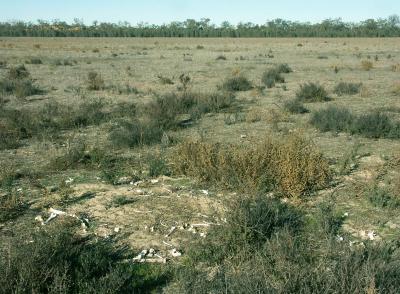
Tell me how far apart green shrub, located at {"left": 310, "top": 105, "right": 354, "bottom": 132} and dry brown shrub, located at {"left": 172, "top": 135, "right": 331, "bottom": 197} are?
3.97 m

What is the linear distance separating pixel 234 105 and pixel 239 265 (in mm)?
11843

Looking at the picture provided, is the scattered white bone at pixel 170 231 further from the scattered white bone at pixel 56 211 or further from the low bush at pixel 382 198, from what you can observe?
the low bush at pixel 382 198

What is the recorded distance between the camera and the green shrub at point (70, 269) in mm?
4562

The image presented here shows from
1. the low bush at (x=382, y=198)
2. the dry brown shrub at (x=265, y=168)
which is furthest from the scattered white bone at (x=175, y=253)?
the low bush at (x=382, y=198)

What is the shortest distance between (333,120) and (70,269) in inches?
353

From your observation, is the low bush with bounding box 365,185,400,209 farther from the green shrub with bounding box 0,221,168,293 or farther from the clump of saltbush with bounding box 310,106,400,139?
the clump of saltbush with bounding box 310,106,400,139

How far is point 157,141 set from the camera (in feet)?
37.2

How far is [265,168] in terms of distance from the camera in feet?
25.8

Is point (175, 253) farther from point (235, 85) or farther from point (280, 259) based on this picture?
point (235, 85)

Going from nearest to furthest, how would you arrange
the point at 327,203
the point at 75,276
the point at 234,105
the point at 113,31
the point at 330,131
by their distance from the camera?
the point at 75,276 < the point at 327,203 < the point at 330,131 < the point at 234,105 < the point at 113,31

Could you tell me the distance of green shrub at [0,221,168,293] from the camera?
4.56 m

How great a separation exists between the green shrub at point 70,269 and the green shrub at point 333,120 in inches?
311

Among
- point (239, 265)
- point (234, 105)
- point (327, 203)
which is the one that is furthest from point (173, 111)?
point (239, 265)

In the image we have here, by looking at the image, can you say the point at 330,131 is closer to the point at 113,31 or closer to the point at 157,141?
the point at 157,141
